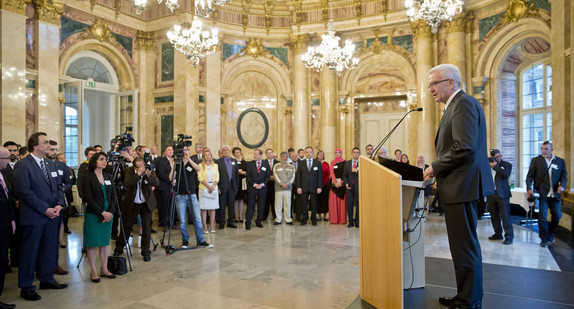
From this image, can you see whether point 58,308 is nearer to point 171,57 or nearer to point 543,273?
point 543,273

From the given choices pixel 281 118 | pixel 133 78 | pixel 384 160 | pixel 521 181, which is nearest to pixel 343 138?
pixel 281 118

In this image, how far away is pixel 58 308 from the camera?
3566 mm

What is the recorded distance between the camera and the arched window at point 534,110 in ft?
31.6

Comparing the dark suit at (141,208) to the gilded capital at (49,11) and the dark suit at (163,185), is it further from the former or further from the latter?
the gilded capital at (49,11)

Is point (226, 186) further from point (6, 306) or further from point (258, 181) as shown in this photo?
point (6, 306)

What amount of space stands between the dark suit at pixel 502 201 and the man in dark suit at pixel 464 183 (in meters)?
4.23

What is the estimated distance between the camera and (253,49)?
40.7 feet

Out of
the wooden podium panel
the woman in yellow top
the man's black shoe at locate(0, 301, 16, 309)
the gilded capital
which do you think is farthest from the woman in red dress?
the gilded capital

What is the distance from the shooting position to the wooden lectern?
2.64 meters

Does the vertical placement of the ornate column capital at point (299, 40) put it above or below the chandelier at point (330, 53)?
above

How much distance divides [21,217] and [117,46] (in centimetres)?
828

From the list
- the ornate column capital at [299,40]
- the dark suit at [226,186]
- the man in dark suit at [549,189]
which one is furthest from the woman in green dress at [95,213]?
the ornate column capital at [299,40]

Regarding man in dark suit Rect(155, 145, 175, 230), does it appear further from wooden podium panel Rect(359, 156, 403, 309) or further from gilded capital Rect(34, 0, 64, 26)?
gilded capital Rect(34, 0, 64, 26)

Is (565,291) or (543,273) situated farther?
(543,273)
